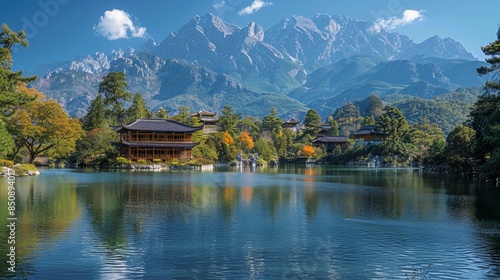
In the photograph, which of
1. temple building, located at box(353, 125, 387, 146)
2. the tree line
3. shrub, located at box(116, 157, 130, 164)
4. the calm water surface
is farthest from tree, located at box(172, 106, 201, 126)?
the calm water surface

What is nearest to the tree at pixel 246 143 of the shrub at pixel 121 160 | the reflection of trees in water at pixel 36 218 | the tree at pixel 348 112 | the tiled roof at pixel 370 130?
the tiled roof at pixel 370 130

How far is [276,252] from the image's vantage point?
A: 12820 mm

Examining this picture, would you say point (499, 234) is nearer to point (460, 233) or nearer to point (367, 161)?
point (460, 233)

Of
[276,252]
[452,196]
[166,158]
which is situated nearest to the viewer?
[276,252]

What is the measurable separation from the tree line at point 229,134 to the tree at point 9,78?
75 millimetres

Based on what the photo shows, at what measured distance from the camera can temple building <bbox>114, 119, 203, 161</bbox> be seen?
204ft

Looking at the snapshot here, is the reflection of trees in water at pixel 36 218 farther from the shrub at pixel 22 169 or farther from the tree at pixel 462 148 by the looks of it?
the tree at pixel 462 148

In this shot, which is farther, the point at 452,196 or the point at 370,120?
the point at 370,120

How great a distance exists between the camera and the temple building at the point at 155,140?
62219mm

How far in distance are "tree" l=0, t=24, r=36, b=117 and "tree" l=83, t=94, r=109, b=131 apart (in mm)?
25554

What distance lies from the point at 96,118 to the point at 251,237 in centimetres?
6187

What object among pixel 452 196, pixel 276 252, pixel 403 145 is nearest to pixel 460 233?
pixel 276 252

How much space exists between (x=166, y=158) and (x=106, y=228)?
4806 cm

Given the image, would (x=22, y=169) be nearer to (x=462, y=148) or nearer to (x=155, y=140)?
(x=155, y=140)
